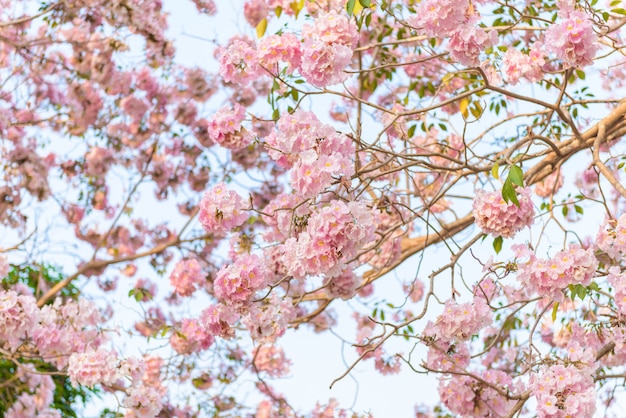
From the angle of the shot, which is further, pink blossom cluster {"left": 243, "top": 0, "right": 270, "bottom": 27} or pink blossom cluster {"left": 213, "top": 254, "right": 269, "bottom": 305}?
pink blossom cluster {"left": 243, "top": 0, "right": 270, "bottom": 27}

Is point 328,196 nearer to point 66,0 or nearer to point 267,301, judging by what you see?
point 267,301

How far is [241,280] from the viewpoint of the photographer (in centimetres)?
281

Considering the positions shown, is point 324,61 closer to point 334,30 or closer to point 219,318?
point 334,30

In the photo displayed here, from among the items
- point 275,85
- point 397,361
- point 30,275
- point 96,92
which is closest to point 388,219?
point 397,361

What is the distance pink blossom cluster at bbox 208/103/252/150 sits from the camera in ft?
10.1

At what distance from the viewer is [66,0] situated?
5.18m

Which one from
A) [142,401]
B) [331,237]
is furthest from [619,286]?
[142,401]

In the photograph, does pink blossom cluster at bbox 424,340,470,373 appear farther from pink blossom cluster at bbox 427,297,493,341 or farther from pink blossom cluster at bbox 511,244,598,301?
pink blossom cluster at bbox 511,244,598,301

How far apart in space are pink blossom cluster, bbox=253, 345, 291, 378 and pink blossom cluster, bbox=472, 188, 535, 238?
11.2ft

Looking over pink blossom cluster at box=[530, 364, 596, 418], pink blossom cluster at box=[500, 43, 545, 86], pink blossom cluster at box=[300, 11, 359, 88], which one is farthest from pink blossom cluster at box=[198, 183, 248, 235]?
pink blossom cluster at box=[500, 43, 545, 86]

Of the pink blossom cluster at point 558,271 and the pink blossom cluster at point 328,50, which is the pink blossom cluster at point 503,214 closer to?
the pink blossom cluster at point 558,271

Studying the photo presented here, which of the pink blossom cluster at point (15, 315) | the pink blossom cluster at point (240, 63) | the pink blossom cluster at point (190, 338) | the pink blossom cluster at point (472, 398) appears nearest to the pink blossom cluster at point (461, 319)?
the pink blossom cluster at point (472, 398)

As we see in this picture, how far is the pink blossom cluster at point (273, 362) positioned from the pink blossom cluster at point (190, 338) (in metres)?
0.80

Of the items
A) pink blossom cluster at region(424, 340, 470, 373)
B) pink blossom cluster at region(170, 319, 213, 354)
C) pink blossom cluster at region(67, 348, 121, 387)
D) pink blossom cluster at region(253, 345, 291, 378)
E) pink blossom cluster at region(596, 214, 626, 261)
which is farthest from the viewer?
pink blossom cluster at region(253, 345, 291, 378)
